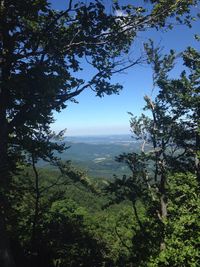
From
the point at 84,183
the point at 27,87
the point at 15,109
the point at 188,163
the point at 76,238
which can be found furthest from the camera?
the point at 188,163

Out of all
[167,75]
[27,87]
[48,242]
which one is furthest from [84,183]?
[167,75]

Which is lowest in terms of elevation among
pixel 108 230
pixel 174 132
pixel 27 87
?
pixel 108 230

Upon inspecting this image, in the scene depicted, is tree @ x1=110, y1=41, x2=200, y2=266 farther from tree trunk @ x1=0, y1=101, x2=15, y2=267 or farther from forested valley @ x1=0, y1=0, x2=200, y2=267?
tree trunk @ x1=0, y1=101, x2=15, y2=267

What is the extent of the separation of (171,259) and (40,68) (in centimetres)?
693

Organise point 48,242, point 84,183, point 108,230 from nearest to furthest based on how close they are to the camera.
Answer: point 84,183 < point 48,242 < point 108,230

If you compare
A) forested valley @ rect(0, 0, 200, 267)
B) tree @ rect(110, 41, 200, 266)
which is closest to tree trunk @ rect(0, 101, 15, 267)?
forested valley @ rect(0, 0, 200, 267)

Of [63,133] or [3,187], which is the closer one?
[3,187]

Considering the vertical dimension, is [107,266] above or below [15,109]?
below

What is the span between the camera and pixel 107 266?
65.3 feet

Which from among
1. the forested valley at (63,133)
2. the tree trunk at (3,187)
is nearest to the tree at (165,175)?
the forested valley at (63,133)

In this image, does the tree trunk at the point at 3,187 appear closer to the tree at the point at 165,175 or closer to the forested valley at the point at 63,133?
the forested valley at the point at 63,133

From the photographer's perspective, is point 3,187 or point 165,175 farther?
point 165,175

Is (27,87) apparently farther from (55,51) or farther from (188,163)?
(188,163)

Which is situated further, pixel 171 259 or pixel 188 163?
pixel 188 163
